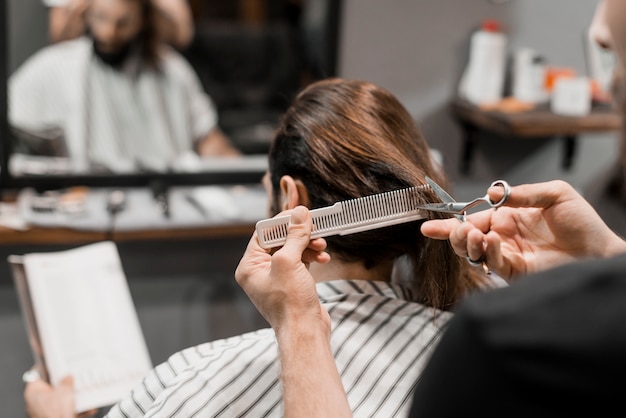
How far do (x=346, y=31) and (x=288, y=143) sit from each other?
3.47ft

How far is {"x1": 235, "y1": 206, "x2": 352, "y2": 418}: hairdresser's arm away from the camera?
85 cm

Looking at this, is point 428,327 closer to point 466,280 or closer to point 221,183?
point 466,280

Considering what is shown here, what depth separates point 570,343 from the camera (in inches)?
20.3

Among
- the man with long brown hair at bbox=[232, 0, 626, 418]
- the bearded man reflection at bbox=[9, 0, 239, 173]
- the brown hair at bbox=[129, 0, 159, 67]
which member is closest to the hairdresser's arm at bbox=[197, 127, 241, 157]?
the bearded man reflection at bbox=[9, 0, 239, 173]

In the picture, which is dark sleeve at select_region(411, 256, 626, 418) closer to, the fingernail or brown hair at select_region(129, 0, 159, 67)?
the fingernail

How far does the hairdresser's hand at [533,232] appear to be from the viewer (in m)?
1.03

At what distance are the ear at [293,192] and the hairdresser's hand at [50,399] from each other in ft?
2.04

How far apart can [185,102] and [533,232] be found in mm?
1215

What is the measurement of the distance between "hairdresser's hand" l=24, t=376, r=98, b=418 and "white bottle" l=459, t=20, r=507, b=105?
1455 mm

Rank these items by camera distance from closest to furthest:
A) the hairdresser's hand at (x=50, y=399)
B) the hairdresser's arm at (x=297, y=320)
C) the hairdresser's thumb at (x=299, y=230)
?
the hairdresser's arm at (x=297, y=320) < the hairdresser's thumb at (x=299, y=230) < the hairdresser's hand at (x=50, y=399)

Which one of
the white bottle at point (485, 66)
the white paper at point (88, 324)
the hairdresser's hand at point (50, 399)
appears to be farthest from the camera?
the white bottle at point (485, 66)

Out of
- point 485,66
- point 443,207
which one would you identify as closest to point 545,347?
point 443,207

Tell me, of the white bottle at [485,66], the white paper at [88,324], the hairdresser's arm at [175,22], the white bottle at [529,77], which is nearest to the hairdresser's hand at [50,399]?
the white paper at [88,324]

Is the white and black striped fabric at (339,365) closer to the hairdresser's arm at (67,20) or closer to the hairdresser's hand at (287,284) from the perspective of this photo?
the hairdresser's hand at (287,284)
